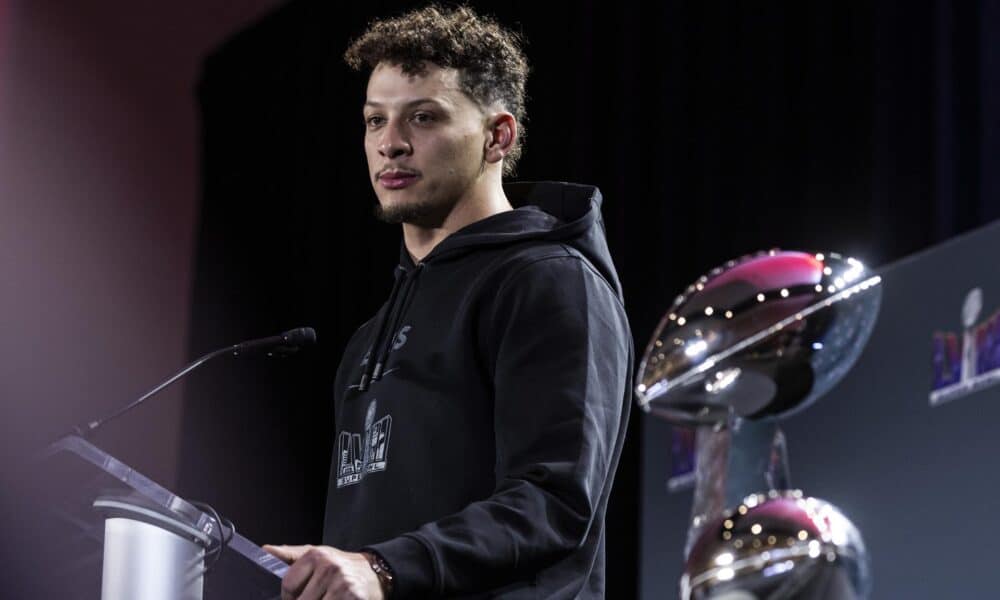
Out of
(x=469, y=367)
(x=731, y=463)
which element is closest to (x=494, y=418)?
(x=469, y=367)

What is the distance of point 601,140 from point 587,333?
268 centimetres

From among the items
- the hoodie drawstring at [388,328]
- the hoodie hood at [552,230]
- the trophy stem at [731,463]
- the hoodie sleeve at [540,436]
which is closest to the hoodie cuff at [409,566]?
the hoodie sleeve at [540,436]

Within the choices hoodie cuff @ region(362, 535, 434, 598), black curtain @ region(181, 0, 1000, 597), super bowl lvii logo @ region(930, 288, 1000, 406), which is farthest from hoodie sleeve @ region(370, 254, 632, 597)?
black curtain @ region(181, 0, 1000, 597)

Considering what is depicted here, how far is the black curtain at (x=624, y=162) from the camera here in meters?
3.34

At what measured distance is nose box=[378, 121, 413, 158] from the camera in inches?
75.4

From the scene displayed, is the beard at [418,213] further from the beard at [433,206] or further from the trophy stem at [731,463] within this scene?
the trophy stem at [731,463]

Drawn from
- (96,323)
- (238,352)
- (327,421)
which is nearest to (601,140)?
(327,421)

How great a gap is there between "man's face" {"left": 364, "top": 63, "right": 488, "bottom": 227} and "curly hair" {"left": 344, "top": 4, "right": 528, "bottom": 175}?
0.6 inches

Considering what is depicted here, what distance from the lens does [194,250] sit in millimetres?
5797

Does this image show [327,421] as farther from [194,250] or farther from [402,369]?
[402,369]

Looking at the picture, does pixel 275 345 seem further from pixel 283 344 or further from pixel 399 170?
pixel 399 170

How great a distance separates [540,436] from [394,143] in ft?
1.63

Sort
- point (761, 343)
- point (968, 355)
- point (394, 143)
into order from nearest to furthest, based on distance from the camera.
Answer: point (394, 143), point (761, 343), point (968, 355)

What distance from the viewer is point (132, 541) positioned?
1.45 metres
